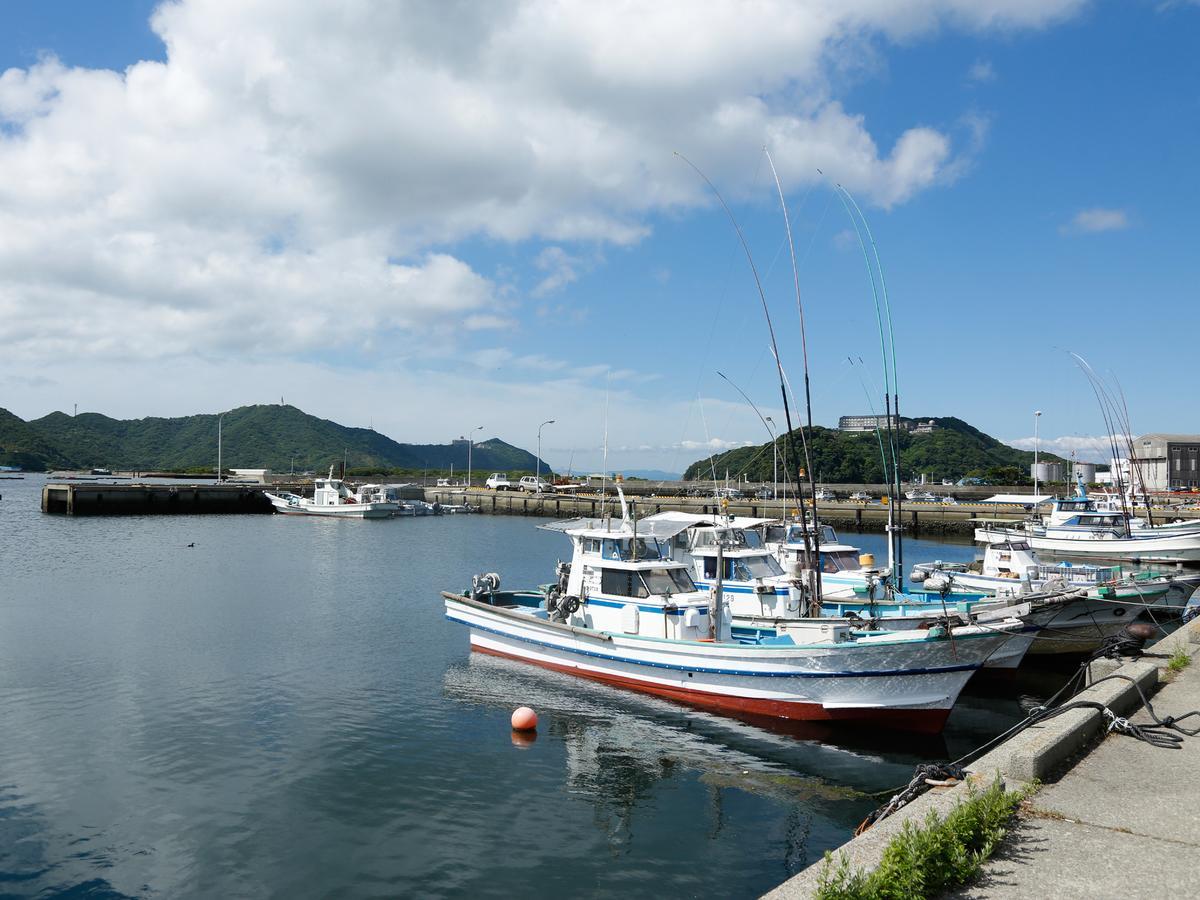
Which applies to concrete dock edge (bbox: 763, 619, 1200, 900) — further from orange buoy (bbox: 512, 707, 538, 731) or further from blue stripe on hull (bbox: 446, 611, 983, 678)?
orange buoy (bbox: 512, 707, 538, 731)

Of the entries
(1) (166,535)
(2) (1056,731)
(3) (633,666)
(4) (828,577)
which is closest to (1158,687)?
(2) (1056,731)

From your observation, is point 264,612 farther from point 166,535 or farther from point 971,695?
point 166,535

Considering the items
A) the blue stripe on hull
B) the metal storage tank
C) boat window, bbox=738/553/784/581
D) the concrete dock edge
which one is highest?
the metal storage tank

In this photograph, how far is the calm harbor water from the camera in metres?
11.5

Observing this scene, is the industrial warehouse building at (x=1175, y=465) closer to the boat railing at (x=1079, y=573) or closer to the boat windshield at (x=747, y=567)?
the boat railing at (x=1079, y=573)

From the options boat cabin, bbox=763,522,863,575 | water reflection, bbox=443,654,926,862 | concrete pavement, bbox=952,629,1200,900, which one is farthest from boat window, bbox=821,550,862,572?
concrete pavement, bbox=952,629,1200,900

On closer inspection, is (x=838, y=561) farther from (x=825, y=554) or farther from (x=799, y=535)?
(x=799, y=535)

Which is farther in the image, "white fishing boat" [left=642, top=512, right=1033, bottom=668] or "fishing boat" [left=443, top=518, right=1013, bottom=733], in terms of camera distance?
"white fishing boat" [left=642, top=512, right=1033, bottom=668]

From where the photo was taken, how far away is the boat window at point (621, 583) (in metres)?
21.1

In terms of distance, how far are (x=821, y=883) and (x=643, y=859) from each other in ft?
22.4

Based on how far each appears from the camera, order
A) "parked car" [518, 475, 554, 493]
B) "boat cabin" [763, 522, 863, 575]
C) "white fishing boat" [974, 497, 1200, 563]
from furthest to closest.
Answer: "parked car" [518, 475, 554, 493] < "white fishing boat" [974, 497, 1200, 563] < "boat cabin" [763, 522, 863, 575]

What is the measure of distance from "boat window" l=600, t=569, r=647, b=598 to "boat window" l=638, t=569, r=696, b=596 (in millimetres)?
161

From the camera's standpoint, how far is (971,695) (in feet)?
68.4

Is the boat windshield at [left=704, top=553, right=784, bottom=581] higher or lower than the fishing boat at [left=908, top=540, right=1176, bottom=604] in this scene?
higher
